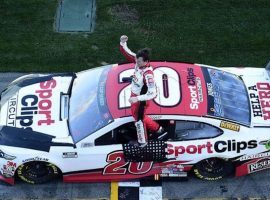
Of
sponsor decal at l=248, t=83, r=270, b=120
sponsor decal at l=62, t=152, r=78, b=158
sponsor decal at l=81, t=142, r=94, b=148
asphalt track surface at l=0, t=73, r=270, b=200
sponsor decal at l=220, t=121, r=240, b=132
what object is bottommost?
asphalt track surface at l=0, t=73, r=270, b=200

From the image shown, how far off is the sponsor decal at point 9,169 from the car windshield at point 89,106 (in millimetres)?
956

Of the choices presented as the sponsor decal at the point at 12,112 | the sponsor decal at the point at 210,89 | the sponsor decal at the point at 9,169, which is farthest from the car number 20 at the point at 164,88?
the sponsor decal at the point at 9,169

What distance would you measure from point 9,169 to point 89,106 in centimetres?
145

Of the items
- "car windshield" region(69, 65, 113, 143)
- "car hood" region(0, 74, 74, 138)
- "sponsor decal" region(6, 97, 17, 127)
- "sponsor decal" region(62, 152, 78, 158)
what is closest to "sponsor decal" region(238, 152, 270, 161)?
"car windshield" region(69, 65, 113, 143)

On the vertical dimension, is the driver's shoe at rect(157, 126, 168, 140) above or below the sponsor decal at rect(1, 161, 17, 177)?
above

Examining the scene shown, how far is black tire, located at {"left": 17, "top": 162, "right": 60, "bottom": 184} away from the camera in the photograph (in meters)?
7.22

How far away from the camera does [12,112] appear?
24.8ft

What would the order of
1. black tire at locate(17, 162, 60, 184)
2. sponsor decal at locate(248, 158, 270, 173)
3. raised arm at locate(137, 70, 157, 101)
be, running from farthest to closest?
sponsor decal at locate(248, 158, 270, 173) → black tire at locate(17, 162, 60, 184) → raised arm at locate(137, 70, 157, 101)

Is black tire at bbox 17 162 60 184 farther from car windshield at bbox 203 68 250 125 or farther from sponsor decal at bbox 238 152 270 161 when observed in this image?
sponsor decal at bbox 238 152 270 161

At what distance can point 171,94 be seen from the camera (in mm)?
7098

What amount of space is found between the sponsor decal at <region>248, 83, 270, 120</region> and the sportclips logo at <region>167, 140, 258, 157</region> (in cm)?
48

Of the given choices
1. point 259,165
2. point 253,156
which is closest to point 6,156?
point 253,156

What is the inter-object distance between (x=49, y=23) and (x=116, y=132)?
4817mm

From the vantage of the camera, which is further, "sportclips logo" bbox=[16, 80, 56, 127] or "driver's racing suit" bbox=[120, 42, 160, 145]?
"sportclips logo" bbox=[16, 80, 56, 127]
